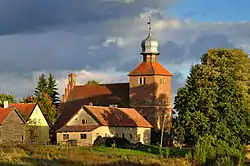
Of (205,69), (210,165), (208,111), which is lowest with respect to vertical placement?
(210,165)

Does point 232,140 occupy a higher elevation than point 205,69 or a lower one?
lower

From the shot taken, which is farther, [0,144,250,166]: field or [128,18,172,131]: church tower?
[128,18,172,131]: church tower

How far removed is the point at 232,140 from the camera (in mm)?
59438

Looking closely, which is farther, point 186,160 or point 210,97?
point 210,97

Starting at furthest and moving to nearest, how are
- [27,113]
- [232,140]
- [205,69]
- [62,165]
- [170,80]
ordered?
1. [170,80]
2. [27,113]
3. [205,69]
4. [232,140]
5. [62,165]

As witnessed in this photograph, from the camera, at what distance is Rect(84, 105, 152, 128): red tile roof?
274ft

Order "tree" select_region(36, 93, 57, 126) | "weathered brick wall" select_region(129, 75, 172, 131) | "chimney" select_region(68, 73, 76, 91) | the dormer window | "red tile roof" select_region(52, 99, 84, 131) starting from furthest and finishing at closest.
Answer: "chimney" select_region(68, 73, 76, 91)
"red tile roof" select_region(52, 99, 84, 131)
the dormer window
"tree" select_region(36, 93, 57, 126)
"weathered brick wall" select_region(129, 75, 172, 131)

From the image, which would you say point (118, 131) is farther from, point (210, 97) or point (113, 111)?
point (210, 97)

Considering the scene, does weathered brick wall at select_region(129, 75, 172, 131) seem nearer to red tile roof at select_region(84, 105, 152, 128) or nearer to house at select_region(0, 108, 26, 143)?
red tile roof at select_region(84, 105, 152, 128)

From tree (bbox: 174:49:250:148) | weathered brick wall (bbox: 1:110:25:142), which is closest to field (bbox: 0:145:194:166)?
tree (bbox: 174:49:250:148)

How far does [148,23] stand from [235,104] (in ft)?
149

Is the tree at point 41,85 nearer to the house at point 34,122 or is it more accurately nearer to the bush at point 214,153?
the house at point 34,122

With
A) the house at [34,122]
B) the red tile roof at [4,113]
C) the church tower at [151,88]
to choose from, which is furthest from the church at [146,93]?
the red tile roof at [4,113]

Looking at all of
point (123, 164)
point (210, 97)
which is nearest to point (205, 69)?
point (210, 97)
